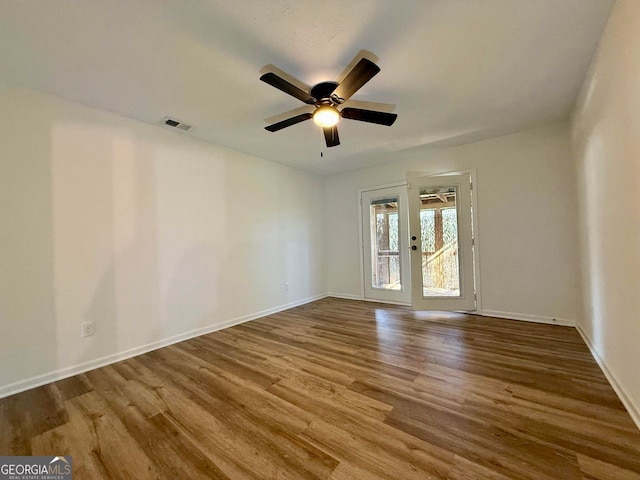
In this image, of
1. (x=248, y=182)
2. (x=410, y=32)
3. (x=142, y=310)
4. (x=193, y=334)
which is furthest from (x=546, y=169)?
(x=142, y=310)

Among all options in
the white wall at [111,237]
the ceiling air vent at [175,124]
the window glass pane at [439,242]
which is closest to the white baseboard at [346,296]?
the window glass pane at [439,242]

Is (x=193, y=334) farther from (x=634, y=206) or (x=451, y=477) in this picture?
(x=634, y=206)

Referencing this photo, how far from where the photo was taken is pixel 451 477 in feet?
3.78

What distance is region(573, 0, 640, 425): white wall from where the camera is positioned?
1.38 meters

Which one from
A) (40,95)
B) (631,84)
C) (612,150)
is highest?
(40,95)

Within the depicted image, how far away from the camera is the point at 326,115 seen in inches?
83.3

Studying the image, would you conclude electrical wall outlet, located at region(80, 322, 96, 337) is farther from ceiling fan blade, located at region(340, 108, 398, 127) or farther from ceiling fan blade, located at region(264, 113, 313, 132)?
ceiling fan blade, located at region(340, 108, 398, 127)

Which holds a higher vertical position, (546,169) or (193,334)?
(546,169)

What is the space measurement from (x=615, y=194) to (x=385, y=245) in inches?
118

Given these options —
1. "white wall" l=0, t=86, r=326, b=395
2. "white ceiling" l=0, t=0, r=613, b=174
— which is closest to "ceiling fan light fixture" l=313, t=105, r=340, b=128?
"white ceiling" l=0, t=0, r=613, b=174

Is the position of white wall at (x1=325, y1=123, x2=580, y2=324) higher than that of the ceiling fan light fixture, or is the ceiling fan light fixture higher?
the ceiling fan light fixture

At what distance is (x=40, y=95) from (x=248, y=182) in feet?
6.98

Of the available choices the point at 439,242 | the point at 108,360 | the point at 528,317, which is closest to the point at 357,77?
the point at 439,242

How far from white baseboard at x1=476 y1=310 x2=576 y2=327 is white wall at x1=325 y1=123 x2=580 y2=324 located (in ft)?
0.04
